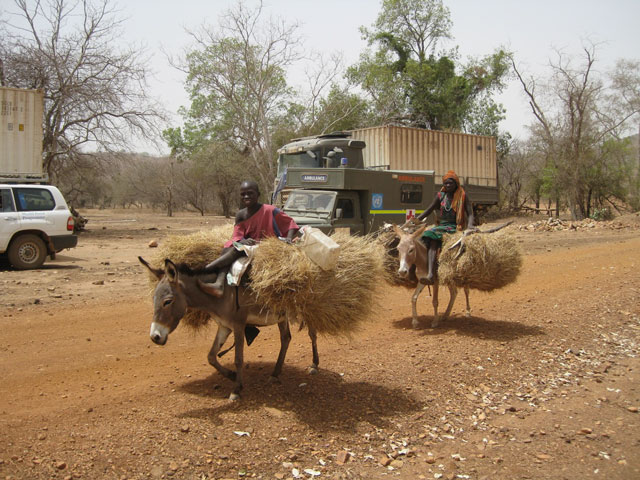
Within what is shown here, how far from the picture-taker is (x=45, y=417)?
483cm

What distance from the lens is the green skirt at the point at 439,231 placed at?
8.34 m

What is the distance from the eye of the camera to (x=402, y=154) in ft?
68.8

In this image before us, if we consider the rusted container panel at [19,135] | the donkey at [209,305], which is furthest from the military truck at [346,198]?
the rusted container panel at [19,135]

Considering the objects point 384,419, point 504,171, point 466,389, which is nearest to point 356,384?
point 384,419

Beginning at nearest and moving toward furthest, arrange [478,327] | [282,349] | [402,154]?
[282,349] < [478,327] < [402,154]

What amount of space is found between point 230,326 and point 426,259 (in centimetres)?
385

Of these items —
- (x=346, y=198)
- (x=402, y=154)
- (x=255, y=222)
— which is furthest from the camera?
(x=402, y=154)

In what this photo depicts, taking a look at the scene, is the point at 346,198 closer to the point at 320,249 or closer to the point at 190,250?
the point at 190,250

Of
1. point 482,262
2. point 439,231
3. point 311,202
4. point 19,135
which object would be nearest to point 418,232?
point 439,231

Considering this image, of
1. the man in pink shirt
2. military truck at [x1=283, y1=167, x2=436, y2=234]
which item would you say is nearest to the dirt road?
the man in pink shirt

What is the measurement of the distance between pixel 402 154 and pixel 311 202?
9.27 m

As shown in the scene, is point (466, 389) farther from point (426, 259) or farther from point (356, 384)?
point (426, 259)

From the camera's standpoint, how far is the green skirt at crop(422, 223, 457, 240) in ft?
27.3

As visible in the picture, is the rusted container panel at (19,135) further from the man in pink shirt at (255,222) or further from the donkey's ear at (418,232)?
the man in pink shirt at (255,222)
